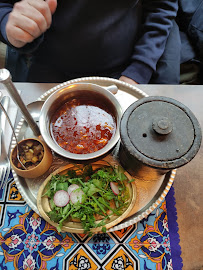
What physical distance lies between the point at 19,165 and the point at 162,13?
1.06 meters

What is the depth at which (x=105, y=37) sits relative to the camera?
1222 mm

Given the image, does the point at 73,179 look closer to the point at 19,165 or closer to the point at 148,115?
the point at 19,165

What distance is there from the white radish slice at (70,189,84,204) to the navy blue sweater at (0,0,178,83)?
660mm

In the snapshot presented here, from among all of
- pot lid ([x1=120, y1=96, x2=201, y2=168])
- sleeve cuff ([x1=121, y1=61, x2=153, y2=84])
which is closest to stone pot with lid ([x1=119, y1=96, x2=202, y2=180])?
pot lid ([x1=120, y1=96, x2=201, y2=168])

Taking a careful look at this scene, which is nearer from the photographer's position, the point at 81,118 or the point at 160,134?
the point at 160,134

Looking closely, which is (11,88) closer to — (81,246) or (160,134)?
(160,134)

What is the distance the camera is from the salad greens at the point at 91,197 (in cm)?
87

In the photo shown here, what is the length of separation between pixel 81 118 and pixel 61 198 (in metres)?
0.31

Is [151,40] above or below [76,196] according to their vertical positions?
above

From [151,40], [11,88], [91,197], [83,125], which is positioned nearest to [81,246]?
[91,197]

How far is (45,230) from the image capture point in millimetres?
936

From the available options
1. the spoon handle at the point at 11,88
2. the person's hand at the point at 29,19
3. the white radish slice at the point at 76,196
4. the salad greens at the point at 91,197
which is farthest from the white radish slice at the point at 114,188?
the person's hand at the point at 29,19

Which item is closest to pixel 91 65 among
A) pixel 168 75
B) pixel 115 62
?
pixel 115 62

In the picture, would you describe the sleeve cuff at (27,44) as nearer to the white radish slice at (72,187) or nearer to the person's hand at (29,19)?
the person's hand at (29,19)
